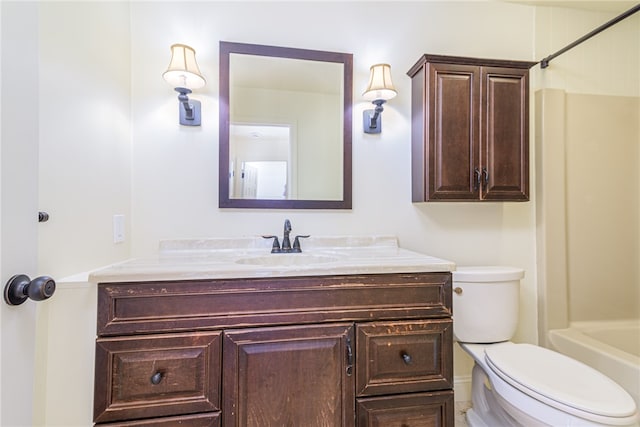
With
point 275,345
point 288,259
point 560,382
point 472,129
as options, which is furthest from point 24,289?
point 472,129

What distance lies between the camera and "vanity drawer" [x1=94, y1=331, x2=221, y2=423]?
0.93 metres

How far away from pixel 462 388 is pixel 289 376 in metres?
1.25

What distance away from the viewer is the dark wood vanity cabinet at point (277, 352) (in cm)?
95

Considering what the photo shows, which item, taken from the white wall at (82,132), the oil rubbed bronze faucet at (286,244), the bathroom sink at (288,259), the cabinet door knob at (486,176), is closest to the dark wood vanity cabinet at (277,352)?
the white wall at (82,132)

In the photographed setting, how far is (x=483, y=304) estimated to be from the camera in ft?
4.80

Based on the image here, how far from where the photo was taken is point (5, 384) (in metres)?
0.53

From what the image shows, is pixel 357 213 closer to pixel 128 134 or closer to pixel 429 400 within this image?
pixel 429 400

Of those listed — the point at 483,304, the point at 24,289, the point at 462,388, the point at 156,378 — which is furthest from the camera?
the point at 462,388

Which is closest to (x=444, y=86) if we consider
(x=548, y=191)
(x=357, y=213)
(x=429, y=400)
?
(x=357, y=213)

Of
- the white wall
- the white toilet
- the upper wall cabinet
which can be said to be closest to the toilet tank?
the white toilet

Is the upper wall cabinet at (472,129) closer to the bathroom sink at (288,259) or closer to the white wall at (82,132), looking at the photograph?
the bathroom sink at (288,259)

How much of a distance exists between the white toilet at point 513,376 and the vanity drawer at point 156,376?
1108mm

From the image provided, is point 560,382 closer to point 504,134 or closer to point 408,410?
point 408,410

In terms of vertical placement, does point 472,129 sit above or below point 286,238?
above
